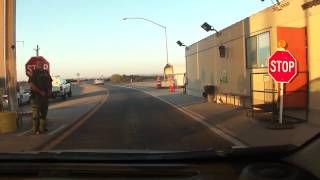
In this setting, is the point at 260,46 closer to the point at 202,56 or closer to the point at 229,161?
the point at 202,56

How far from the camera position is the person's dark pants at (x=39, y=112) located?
18.4 metres

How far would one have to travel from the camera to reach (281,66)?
17.2 metres

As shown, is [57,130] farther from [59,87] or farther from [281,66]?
[59,87]

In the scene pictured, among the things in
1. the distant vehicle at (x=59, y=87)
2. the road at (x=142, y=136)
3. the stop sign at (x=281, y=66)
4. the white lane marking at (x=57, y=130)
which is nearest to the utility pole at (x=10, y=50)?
the white lane marking at (x=57, y=130)

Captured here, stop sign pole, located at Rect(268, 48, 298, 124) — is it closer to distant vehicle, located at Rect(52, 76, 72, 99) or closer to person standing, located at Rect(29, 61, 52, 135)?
person standing, located at Rect(29, 61, 52, 135)

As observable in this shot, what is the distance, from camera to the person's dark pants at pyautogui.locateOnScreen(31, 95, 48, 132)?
60.5ft

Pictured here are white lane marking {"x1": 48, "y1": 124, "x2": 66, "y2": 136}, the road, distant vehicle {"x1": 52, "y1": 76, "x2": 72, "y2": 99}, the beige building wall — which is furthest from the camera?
distant vehicle {"x1": 52, "y1": 76, "x2": 72, "y2": 99}

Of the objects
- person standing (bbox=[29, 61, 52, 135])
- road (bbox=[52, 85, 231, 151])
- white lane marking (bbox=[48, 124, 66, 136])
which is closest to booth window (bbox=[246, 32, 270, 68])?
road (bbox=[52, 85, 231, 151])

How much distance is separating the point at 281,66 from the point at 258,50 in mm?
8807

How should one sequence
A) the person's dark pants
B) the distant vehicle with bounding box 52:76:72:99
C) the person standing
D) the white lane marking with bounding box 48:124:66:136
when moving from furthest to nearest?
1. the distant vehicle with bounding box 52:76:72:99
2. the person standing
3. the person's dark pants
4. the white lane marking with bounding box 48:124:66:136

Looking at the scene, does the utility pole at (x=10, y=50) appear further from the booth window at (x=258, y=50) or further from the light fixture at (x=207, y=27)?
the light fixture at (x=207, y=27)

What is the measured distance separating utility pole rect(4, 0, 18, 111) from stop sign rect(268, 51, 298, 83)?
932 centimetres

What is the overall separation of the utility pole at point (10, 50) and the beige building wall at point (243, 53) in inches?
357

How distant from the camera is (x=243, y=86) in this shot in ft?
94.6
